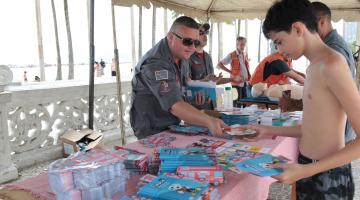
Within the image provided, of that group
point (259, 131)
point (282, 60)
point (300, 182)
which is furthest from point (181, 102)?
point (282, 60)

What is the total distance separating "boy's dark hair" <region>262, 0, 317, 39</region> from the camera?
124cm

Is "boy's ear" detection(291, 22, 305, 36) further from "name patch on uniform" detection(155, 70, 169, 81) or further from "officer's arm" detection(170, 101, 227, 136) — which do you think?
"name patch on uniform" detection(155, 70, 169, 81)

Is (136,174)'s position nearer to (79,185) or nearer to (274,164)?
(79,185)

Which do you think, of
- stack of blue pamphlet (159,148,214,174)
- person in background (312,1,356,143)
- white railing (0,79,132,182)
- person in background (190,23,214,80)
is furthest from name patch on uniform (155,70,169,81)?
white railing (0,79,132,182)

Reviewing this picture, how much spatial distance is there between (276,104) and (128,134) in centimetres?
251

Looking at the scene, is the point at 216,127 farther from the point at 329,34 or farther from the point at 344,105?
the point at 329,34

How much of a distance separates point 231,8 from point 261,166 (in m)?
4.29

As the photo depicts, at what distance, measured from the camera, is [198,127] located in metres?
2.20

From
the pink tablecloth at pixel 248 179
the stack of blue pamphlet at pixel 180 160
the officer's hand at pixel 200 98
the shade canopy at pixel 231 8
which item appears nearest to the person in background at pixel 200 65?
the shade canopy at pixel 231 8

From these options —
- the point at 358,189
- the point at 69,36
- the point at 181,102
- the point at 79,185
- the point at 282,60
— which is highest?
the point at 69,36

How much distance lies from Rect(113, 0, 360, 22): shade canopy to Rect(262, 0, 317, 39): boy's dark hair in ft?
7.78

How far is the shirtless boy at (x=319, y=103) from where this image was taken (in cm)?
111

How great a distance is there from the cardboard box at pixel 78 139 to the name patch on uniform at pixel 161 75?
7.54 ft

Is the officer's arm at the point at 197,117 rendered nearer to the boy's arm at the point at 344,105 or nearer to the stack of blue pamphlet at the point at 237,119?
the stack of blue pamphlet at the point at 237,119
